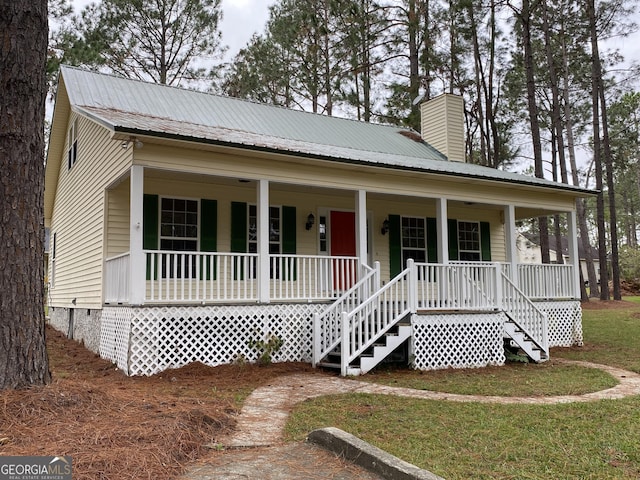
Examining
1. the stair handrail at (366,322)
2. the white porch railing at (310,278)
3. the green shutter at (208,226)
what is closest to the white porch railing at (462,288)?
the stair handrail at (366,322)

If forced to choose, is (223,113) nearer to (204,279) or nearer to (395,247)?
(395,247)

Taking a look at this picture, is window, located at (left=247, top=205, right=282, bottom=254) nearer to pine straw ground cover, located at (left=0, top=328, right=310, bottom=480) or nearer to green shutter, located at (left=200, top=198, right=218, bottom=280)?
green shutter, located at (left=200, top=198, right=218, bottom=280)

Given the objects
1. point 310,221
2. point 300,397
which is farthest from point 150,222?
point 300,397

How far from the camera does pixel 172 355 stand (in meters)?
8.96

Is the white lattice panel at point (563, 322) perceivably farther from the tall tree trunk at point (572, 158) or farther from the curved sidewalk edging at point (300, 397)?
the tall tree trunk at point (572, 158)

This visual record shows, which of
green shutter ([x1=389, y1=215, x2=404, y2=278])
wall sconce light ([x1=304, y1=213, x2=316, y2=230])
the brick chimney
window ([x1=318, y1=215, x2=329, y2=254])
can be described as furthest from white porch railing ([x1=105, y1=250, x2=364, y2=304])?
the brick chimney

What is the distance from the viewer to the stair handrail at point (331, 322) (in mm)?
9477

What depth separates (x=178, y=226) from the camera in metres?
10.8

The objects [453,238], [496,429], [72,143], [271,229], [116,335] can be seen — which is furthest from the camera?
[72,143]

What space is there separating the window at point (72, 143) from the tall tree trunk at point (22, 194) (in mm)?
8725

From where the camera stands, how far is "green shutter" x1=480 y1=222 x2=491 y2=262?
14789mm

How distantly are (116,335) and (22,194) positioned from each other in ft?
14.0

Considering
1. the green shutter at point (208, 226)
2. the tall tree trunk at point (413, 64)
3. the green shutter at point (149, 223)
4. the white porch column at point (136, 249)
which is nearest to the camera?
the white porch column at point (136, 249)

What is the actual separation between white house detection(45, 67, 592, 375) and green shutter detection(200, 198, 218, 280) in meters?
0.02
